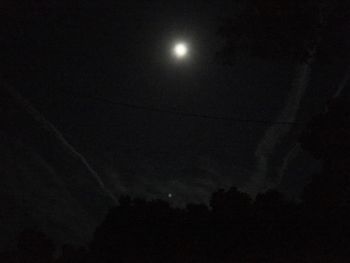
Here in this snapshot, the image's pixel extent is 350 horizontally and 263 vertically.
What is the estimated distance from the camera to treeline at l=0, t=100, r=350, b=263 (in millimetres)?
6754

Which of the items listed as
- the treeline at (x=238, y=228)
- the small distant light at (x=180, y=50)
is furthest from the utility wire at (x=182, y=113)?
the treeline at (x=238, y=228)

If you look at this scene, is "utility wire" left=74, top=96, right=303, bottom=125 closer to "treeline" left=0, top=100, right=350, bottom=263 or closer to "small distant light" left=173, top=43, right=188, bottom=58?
"small distant light" left=173, top=43, right=188, bottom=58

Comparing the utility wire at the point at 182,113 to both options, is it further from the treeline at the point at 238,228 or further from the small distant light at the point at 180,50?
the treeline at the point at 238,228

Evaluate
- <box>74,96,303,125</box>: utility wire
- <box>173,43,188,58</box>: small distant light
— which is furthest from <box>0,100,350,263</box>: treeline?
<box>173,43,188,58</box>: small distant light

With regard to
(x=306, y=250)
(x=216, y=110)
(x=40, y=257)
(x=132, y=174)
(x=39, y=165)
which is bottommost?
(x=40, y=257)

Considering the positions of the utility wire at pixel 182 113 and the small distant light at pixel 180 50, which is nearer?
the small distant light at pixel 180 50

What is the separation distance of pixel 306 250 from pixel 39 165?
21.0 feet

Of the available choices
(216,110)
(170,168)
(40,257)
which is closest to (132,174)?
(170,168)

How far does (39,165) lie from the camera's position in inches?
444

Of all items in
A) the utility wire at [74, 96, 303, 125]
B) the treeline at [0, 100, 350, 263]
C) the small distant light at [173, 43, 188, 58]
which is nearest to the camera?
the treeline at [0, 100, 350, 263]

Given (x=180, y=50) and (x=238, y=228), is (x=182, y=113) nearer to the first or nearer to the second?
(x=180, y=50)

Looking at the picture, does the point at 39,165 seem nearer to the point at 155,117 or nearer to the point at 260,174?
the point at 155,117

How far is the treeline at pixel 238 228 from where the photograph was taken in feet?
Result: 22.2

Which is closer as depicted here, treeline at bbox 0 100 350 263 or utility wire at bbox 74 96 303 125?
treeline at bbox 0 100 350 263
